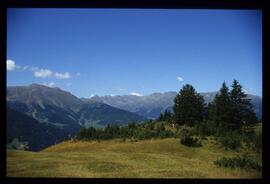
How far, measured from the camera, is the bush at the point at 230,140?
7.19m

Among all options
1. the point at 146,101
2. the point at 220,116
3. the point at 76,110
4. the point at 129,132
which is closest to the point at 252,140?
the point at 220,116

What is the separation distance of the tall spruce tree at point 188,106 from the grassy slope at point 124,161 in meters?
0.42

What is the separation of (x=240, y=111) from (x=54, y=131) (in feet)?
10.9

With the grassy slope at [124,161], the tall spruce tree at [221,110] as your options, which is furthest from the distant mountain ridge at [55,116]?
the tall spruce tree at [221,110]

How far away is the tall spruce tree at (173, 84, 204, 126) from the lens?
6945mm

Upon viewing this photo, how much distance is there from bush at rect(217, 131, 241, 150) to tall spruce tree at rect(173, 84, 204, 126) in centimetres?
51

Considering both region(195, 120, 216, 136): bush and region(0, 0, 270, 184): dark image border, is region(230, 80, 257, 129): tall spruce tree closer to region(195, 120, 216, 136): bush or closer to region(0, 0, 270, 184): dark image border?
region(195, 120, 216, 136): bush

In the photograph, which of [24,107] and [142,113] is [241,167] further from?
[24,107]

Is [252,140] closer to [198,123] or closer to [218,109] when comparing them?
[218,109]

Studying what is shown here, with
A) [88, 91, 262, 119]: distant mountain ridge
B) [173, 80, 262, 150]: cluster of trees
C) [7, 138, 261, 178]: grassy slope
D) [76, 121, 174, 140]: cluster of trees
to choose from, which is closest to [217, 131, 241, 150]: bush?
[173, 80, 262, 150]: cluster of trees

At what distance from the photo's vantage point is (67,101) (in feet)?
24.7

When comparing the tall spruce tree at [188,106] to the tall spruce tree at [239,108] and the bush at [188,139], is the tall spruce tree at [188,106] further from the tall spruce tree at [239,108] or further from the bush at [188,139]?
the tall spruce tree at [239,108]

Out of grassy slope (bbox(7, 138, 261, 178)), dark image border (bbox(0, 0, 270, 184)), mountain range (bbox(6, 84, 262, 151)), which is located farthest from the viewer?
mountain range (bbox(6, 84, 262, 151))
